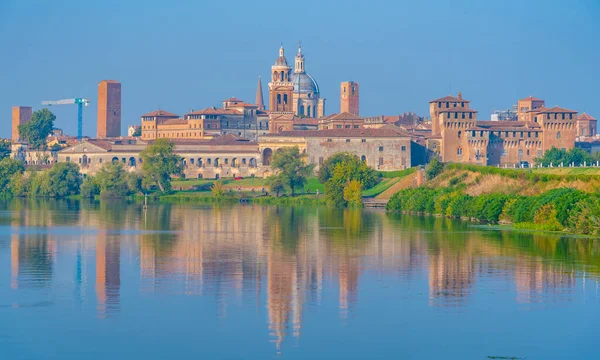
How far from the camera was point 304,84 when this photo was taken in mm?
134000

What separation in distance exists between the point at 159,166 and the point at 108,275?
50.2 meters

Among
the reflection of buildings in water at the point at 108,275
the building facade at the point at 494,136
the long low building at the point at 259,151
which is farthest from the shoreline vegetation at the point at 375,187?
the reflection of buildings in water at the point at 108,275

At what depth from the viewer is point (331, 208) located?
57906 mm

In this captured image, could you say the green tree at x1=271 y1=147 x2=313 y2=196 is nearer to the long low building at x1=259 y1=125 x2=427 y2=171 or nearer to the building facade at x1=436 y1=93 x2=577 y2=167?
the long low building at x1=259 y1=125 x2=427 y2=171

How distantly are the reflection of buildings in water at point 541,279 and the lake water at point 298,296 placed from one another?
4 centimetres

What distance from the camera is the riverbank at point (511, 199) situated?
35.3m

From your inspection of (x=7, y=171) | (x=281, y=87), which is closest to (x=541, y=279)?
(x=7, y=171)

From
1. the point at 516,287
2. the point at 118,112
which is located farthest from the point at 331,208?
the point at 118,112

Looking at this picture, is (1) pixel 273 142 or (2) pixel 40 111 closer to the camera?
(1) pixel 273 142

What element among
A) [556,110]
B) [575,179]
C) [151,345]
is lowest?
[151,345]

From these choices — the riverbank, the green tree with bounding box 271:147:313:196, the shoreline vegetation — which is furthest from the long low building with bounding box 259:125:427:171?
the riverbank

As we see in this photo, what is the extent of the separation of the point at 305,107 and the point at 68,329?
115397 millimetres

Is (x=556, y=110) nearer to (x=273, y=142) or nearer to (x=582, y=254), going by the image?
(x=273, y=142)

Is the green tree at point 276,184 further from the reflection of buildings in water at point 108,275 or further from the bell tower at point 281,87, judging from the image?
the bell tower at point 281,87
